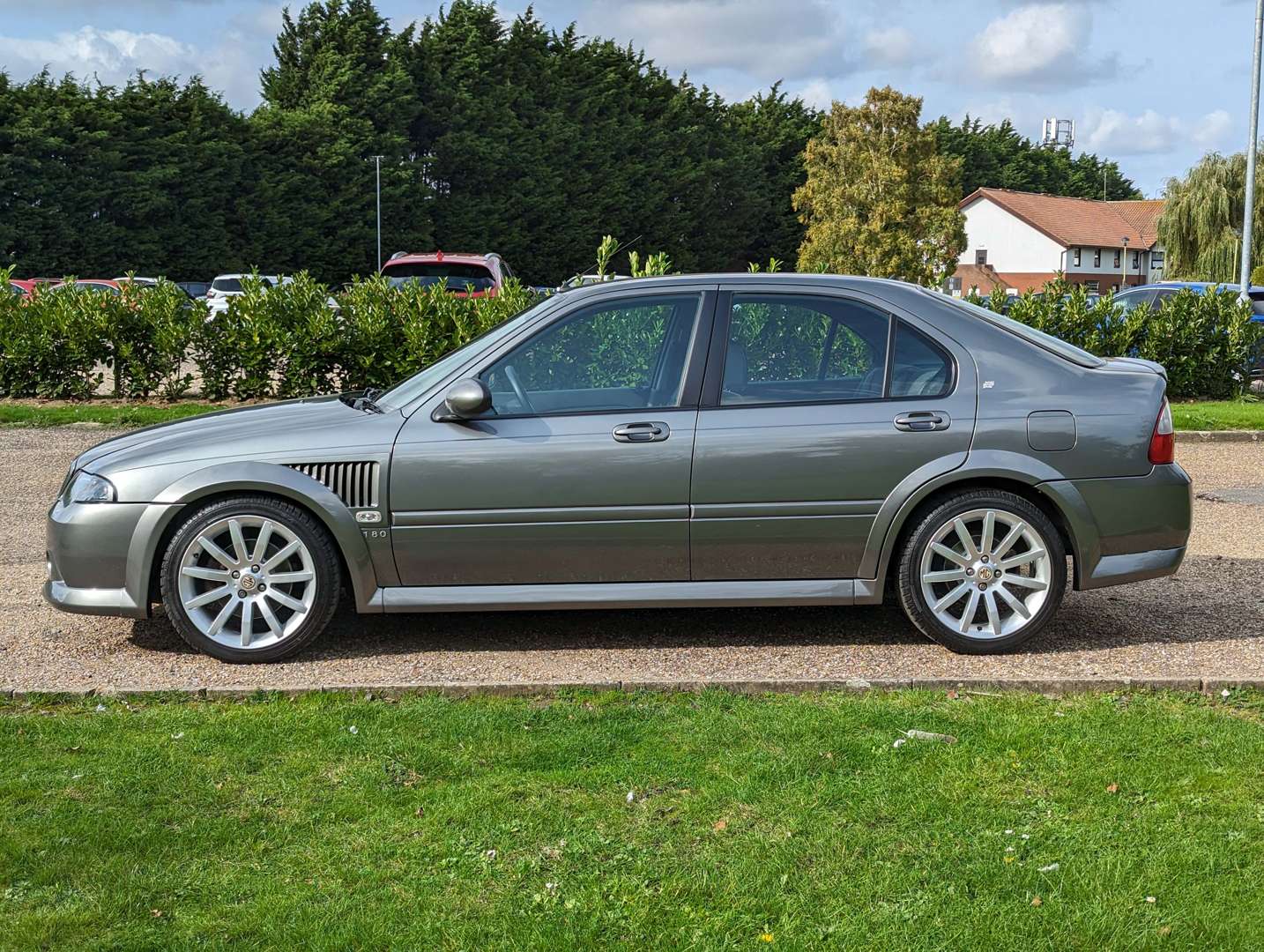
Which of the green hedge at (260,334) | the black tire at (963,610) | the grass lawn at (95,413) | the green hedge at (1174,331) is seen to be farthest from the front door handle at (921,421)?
the green hedge at (1174,331)

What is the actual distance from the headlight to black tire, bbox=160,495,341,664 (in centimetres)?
34

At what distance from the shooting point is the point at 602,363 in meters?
6.08

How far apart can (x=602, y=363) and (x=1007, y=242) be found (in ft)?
294

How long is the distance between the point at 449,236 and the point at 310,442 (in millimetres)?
60169

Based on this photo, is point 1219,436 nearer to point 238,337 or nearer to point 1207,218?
point 238,337

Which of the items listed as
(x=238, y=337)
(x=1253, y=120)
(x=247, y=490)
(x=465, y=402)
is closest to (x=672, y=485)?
(x=465, y=402)

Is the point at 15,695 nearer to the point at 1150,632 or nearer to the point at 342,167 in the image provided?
the point at 1150,632

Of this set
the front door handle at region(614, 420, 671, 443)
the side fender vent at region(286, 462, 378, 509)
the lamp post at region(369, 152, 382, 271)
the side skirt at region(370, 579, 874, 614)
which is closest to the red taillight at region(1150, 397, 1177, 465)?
the side skirt at region(370, 579, 874, 614)

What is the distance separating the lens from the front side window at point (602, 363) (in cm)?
596

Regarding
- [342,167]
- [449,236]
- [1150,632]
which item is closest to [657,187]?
[449,236]

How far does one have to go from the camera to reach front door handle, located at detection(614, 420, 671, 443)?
5.82m

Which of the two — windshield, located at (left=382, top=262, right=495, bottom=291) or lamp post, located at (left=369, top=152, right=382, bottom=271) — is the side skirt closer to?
windshield, located at (left=382, top=262, right=495, bottom=291)

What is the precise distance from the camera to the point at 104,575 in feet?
19.1

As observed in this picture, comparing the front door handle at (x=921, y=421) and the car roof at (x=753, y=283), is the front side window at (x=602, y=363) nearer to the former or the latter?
the car roof at (x=753, y=283)
